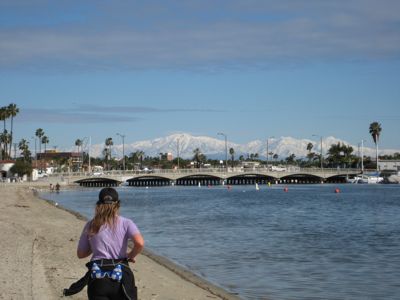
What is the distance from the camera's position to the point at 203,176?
163125 mm

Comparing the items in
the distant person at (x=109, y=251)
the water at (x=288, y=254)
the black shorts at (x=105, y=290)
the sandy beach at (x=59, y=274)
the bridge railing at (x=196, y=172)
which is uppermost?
the bridge railing at (x=196, y=172)

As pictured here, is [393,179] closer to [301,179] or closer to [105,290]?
[301,179]

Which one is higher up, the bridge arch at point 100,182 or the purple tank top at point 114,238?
the purple tank top at point 114,238

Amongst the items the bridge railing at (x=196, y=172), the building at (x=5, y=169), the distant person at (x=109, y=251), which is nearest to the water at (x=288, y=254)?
the distant person at (x=109, y=251)

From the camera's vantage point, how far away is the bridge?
147m

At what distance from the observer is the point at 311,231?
3781cm

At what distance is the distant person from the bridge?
13287 cm

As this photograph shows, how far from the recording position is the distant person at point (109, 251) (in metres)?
7.14

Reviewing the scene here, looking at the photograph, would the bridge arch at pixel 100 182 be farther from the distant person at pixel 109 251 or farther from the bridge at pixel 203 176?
the distant person at pixel 109 251

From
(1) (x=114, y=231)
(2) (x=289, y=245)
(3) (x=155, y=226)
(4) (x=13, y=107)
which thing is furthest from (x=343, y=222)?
(4) (x=13, y=107)

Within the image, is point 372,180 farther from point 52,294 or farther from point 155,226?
point 52,294

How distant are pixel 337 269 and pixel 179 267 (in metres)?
4.98

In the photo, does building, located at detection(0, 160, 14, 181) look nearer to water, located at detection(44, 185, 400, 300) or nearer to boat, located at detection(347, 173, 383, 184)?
boat, located at detection(347, 173, 383, 184)

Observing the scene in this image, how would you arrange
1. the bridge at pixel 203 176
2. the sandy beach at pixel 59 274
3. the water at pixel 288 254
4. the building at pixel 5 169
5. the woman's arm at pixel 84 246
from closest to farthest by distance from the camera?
1. the woman's arm at pixel 84 246
2. the sandy beach at pixel 59 274
3. the water at pixel 288 254
4. the bridge at pixel 203 176
5. the building at pixel 5 169
